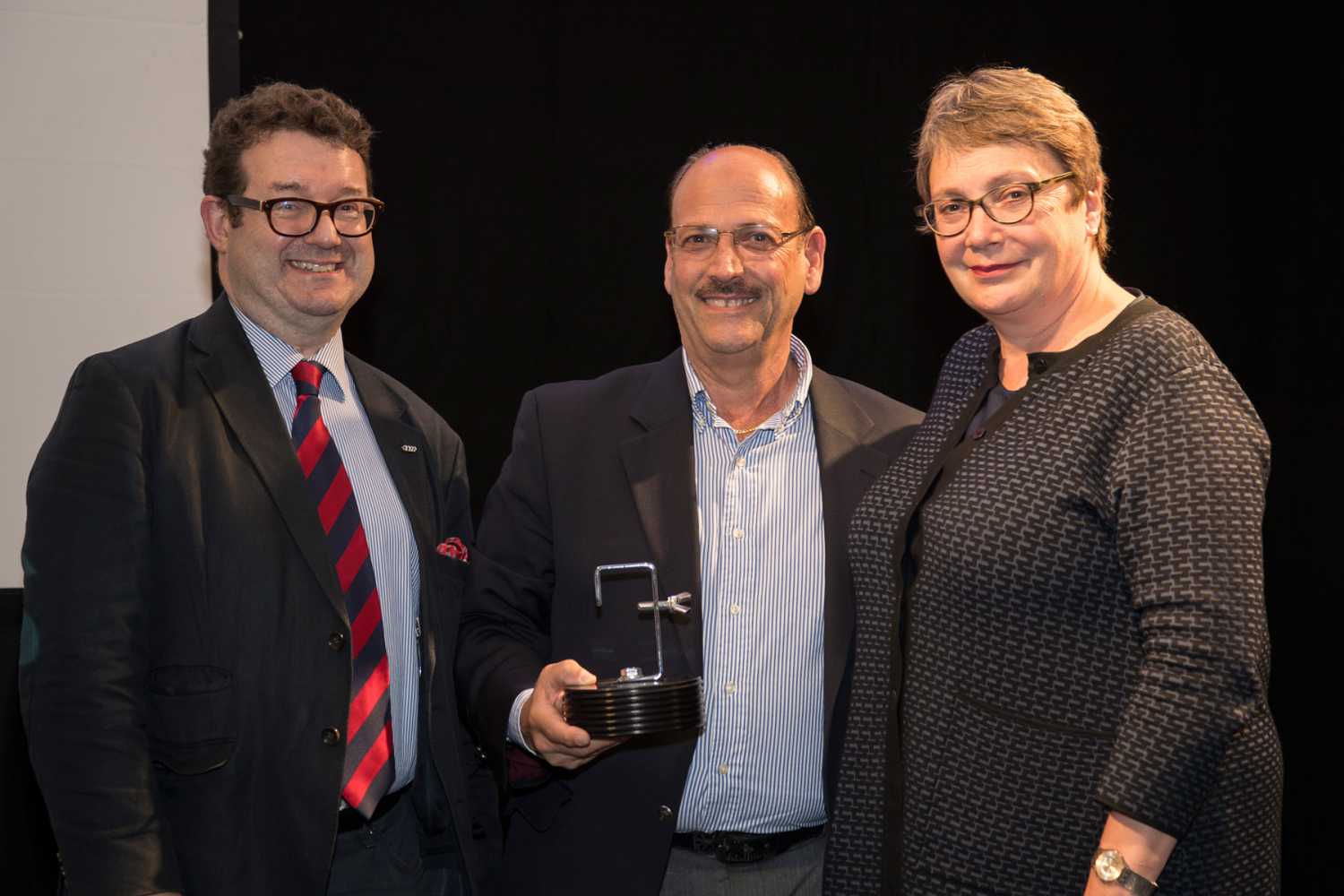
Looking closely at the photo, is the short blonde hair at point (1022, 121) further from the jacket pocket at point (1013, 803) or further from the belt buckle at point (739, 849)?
the belt buckle at point (739, 849)

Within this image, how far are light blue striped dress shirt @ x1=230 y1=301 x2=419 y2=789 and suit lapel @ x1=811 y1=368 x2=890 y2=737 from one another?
0.77 meters

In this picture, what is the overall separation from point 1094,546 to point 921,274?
241 centimetres

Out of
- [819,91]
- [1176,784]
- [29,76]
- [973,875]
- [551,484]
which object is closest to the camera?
[1176,784]

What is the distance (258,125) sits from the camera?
2.36 meters

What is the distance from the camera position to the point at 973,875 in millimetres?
1995

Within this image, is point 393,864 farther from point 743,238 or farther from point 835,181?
point 835,181

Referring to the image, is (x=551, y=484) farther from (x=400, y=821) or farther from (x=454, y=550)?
(x=400, y=821)

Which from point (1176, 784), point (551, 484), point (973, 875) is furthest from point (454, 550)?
point (1176, 784)

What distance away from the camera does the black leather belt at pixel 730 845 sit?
232 centimetres

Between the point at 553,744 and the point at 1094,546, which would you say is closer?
the point at 1094,546

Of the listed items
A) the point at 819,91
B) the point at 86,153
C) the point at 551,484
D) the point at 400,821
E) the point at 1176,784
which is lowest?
the point at 400,821

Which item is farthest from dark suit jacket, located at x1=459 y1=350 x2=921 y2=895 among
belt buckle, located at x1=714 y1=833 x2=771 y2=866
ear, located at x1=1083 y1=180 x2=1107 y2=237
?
ear, located at x1=1083 y1=180 x2=1107 y2=237

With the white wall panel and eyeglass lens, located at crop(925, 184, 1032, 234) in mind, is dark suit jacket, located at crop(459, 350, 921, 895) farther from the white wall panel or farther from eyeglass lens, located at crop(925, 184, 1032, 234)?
the white wall panel

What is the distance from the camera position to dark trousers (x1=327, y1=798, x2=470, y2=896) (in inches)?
87.4
